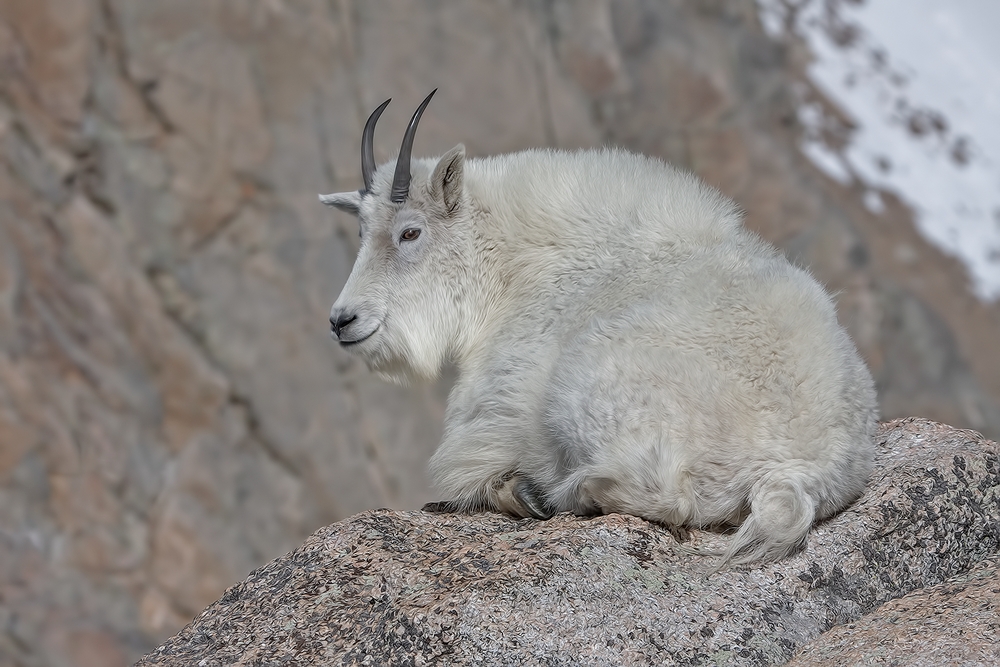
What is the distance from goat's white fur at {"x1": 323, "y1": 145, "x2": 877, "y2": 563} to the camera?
3.47 m

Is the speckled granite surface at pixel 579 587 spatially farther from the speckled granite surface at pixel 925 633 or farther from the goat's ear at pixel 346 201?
the goat's ear at pixel 346 201

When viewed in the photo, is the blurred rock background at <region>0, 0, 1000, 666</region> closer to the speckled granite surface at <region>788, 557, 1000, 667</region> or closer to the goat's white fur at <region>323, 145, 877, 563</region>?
the goat's white fur at <region>323, 145, 877, 563</region>

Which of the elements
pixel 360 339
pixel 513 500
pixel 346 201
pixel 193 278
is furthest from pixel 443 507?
pixel 193 278

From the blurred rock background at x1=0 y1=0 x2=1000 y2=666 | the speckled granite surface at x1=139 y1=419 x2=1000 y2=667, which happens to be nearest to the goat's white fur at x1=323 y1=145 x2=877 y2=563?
the speckled granite surface at x1=139 y1=419 x2=1000 y2=667

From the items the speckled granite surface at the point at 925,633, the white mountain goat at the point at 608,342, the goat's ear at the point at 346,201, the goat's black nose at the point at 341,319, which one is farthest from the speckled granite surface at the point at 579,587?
the goat's ear at the point at 346,201

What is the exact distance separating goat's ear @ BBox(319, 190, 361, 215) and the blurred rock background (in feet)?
22.9

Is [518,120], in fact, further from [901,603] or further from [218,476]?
[901,603]

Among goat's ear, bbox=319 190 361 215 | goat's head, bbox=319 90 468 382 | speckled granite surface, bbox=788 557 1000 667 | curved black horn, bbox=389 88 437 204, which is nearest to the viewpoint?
speckled granite surface, bbox=788 557 1000 667

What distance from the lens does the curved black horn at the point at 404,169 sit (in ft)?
14.0

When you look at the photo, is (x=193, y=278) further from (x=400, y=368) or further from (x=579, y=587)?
(x=579, y=587)

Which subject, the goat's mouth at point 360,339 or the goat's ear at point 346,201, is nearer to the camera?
the goat's mouth at point 360,339

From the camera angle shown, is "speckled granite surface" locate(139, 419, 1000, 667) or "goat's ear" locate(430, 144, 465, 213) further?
"goat's ear" locate(430, 144, 465, 213)

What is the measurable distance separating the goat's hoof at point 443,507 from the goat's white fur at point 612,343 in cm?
9

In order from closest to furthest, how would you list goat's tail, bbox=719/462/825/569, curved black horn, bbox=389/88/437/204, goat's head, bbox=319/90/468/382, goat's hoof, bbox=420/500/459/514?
1. goat's tail, bbox=719/462/825/569
2. goat's hoof, bbox=420/500/459/514
3. curved black horn, bbox=389/88/437/204
4. goat's head, bbox=319/90/468/382
